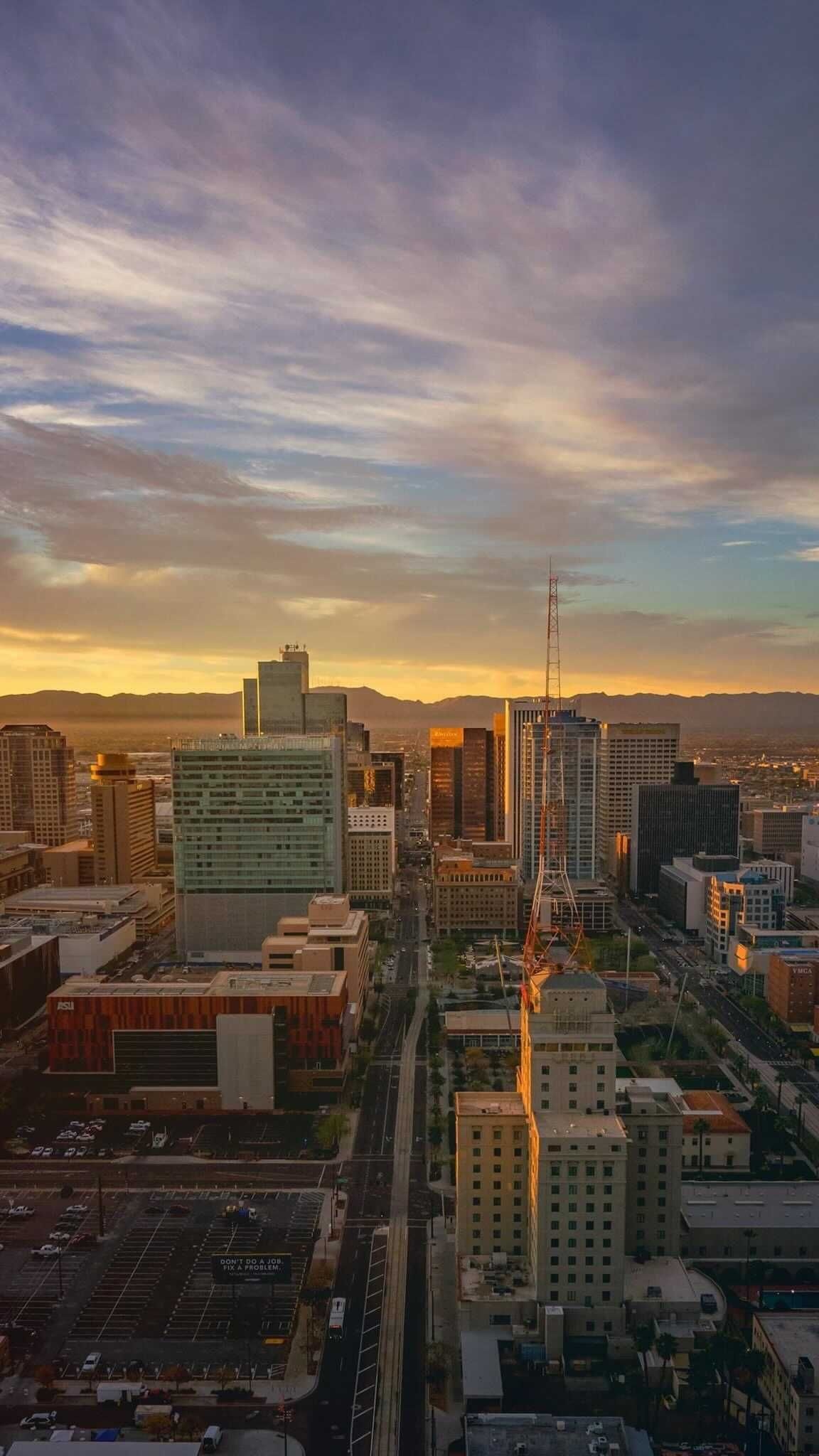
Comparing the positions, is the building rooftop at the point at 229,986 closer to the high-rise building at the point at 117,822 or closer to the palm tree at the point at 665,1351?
the palm tree at the point at 665,1351

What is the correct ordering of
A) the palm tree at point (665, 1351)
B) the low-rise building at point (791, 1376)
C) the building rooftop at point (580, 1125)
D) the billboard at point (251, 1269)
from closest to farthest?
the low-rise building at point (791, 1376) → the palm tree at point (665, 1351) → the building rooftop at point (580, 1125) → the billboard at point (251, 1269)

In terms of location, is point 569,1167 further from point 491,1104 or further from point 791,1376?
point 791,1376

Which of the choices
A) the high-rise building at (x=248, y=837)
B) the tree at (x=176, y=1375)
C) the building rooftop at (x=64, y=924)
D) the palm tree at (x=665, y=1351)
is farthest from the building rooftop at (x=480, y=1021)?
the tree at (x=176, y=1375)

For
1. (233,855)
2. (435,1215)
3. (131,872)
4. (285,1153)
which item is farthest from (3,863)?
(435,1215)

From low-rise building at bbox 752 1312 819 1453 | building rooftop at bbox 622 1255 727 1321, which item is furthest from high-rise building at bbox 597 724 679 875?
low-rise building at bbox 752 1312 819 1453

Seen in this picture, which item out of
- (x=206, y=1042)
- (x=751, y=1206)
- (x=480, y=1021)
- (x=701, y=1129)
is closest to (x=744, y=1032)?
(x=480, y=1021)

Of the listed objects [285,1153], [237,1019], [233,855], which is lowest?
[285,1153]

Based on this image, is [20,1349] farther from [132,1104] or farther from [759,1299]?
[759,1299]
